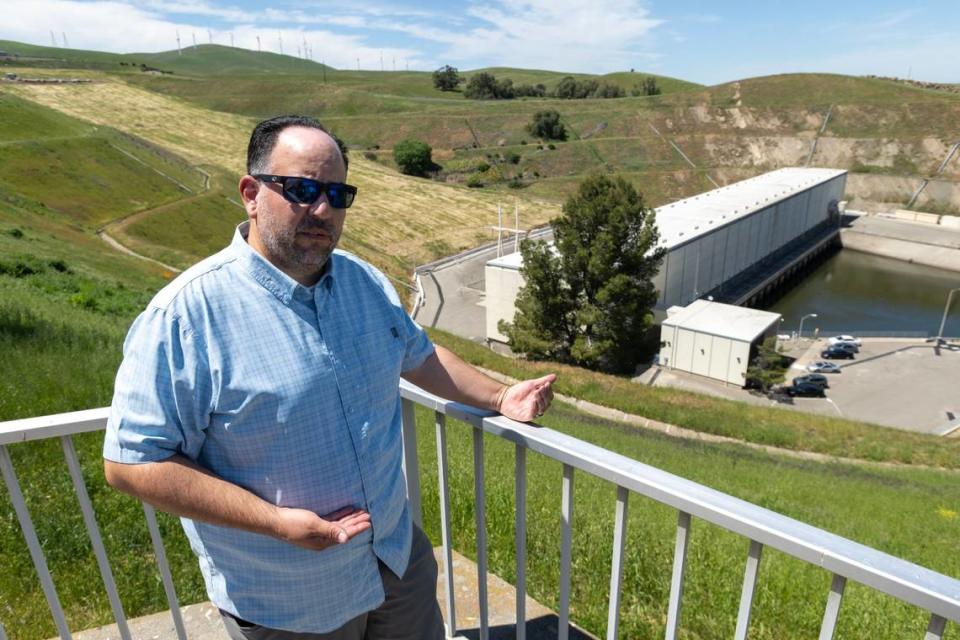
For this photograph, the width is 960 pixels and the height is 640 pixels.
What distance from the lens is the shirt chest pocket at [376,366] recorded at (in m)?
2.21

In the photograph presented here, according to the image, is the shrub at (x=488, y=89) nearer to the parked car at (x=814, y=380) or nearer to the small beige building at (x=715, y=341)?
the small beige building at (x=715, y=341)

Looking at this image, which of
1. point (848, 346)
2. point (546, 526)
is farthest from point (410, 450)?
point (848, 346)

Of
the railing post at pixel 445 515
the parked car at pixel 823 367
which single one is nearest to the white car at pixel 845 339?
the parked car at pixel 823 367

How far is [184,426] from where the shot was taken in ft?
6.28

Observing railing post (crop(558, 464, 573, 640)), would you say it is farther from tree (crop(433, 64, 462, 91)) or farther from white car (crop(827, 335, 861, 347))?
tree (crop(433, 64, 462, 91))

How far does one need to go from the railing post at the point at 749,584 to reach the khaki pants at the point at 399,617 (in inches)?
49.2

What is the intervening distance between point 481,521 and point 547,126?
294 feet

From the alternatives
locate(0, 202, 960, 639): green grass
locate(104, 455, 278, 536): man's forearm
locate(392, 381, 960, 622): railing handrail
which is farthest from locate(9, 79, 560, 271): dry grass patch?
locate(104, 455, 278, 536): man's forearm

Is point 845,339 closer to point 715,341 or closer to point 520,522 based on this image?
point 715,341

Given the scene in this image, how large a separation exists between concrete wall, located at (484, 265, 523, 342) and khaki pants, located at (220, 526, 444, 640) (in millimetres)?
29696

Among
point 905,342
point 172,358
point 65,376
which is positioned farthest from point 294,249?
point 905,342

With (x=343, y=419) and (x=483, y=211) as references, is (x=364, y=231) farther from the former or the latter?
(x=343, y=419)

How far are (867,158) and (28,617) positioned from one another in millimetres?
91517

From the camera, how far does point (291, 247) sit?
2.12 m
